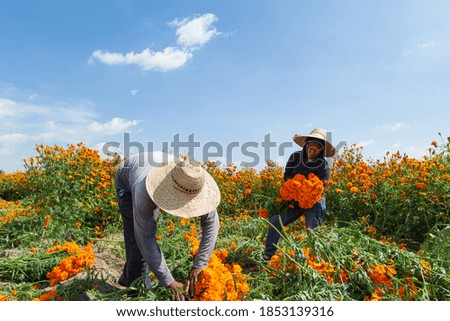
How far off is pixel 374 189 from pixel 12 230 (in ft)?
16.3

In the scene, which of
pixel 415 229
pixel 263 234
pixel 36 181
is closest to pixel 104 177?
pixel 36 181

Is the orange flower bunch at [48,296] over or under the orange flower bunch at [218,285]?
under

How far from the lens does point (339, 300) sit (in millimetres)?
2363

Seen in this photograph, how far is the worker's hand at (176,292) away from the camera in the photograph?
2.22 meters

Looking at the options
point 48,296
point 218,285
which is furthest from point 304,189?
point 48,296

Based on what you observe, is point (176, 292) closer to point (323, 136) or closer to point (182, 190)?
point (182, 190)

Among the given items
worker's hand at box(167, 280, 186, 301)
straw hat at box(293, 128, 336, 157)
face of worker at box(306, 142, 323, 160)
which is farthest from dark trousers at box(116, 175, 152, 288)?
straw hat at box(293, 128, 336, 157)

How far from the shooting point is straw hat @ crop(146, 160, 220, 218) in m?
2.13

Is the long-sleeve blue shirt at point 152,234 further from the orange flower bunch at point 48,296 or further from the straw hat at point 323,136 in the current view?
the straw hat at point 323,136

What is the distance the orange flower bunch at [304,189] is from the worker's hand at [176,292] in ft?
4.70

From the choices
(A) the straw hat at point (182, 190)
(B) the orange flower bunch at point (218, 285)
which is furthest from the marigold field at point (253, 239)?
(A) the straw hat at point (182, 190)

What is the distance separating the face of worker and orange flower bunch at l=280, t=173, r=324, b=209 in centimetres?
32

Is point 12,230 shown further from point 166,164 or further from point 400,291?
point 400,291

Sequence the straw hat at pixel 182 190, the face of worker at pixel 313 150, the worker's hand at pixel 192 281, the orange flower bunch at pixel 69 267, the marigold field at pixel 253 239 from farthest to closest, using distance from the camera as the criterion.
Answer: the face of worker at pixel 313 150 → the orange flower bunch at pixel 69 267 → the marigold field at pixel 253 239 → the worker's hand at pixel 192 281 → the straw hat at pixel 182 190
